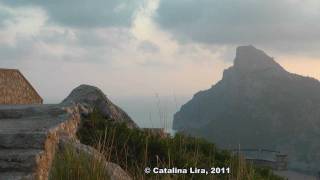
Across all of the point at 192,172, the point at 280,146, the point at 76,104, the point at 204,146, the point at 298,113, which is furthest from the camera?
the point at 298,113

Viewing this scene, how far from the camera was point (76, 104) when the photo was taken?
10734mm

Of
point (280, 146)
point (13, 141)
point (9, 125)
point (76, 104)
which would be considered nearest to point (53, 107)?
point (76, 104)

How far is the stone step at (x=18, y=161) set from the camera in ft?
23.3

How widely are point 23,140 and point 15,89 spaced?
12.7 m

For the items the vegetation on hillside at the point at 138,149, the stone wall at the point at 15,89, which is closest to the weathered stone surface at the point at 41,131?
the vegetation on hillside at the point at 138,149

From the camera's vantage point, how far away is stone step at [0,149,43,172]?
711 cm

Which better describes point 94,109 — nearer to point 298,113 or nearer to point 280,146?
point 280,146

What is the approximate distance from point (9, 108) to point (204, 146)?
4.14 m

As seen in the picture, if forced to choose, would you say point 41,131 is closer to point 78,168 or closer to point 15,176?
point 15,176

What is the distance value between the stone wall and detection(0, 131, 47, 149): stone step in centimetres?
1170

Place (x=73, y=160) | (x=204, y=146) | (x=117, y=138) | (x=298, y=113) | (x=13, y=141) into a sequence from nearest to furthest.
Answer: (x=73, y=160), (x=13, y=141), (x=117, y=138), (x=204, y=146), (x=298, y=113)

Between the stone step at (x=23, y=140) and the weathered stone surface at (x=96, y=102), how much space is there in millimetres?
3254

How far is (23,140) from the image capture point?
25.1 feet

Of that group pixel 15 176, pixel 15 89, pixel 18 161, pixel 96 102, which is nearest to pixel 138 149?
pixel 96 102
